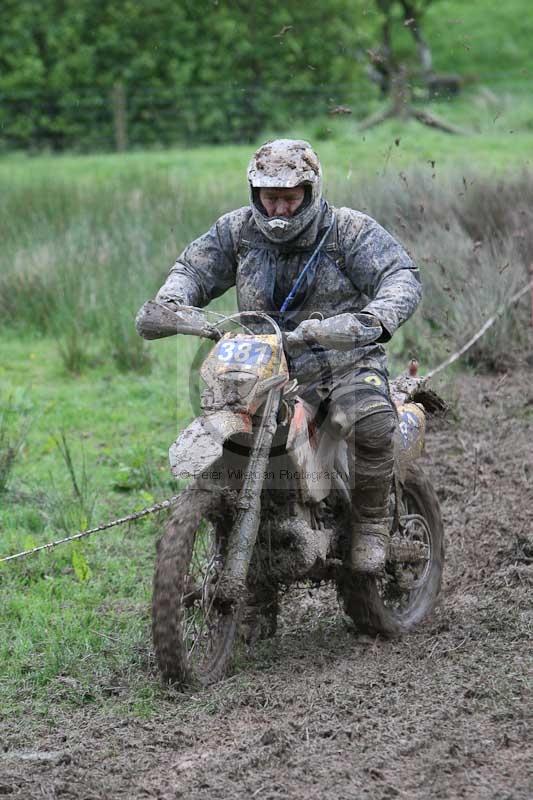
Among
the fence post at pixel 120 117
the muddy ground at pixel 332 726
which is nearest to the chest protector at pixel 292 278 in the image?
the muddy ground at pixel 332 726

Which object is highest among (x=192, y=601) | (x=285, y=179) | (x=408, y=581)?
(x=285, y=179)

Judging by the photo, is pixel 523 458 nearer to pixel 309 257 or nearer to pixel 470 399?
pixel 470 399

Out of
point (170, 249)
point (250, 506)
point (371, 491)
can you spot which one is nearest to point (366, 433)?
point (371, 491)

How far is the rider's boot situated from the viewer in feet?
17.2

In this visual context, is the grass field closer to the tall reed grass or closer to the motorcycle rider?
the tall reed grass

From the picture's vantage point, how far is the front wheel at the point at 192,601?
4578 mm

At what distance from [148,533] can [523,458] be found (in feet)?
8.03

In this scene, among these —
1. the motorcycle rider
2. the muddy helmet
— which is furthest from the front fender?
the muddy helmet

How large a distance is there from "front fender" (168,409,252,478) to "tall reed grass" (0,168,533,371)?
15.9ft

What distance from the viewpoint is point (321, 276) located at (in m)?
5.39

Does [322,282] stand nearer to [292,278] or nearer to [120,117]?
[292,278]

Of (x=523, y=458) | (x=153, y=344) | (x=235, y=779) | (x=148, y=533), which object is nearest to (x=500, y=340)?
(x=523, y=458)

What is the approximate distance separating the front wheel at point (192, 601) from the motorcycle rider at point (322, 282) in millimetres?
671

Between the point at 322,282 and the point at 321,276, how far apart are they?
2 cm
